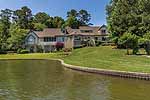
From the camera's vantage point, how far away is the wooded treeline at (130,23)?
56062 mm

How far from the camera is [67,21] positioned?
129 m

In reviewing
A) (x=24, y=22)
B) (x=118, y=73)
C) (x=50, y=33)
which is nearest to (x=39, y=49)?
(x=50, y=33)

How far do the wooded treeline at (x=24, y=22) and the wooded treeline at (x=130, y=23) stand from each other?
37.4 metres

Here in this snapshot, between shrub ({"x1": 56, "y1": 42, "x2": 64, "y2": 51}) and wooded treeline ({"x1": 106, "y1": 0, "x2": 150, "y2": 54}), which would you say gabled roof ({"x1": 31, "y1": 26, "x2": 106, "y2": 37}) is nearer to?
shrub ({"x1": 56, "y1": 42, "x2": 64, "y2": 51})

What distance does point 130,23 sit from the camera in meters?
60.9

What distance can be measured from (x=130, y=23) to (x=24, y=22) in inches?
3079

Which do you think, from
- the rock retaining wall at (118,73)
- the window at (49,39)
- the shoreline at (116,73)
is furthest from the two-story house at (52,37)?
the rock retaining wall at (118,73)

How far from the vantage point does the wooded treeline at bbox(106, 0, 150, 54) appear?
56.1m

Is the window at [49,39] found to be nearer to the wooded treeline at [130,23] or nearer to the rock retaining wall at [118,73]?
the wooded treeline at [130,23]

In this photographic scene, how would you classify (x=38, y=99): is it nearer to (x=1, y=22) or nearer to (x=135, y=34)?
(x=135, y=34)

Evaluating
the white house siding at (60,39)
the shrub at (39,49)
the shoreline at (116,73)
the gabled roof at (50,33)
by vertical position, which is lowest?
the shoreline at (116,73)

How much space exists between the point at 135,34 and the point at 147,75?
26.6 metres

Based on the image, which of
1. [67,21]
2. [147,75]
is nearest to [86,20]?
[67,21]

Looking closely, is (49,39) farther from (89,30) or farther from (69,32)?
(89,30)
